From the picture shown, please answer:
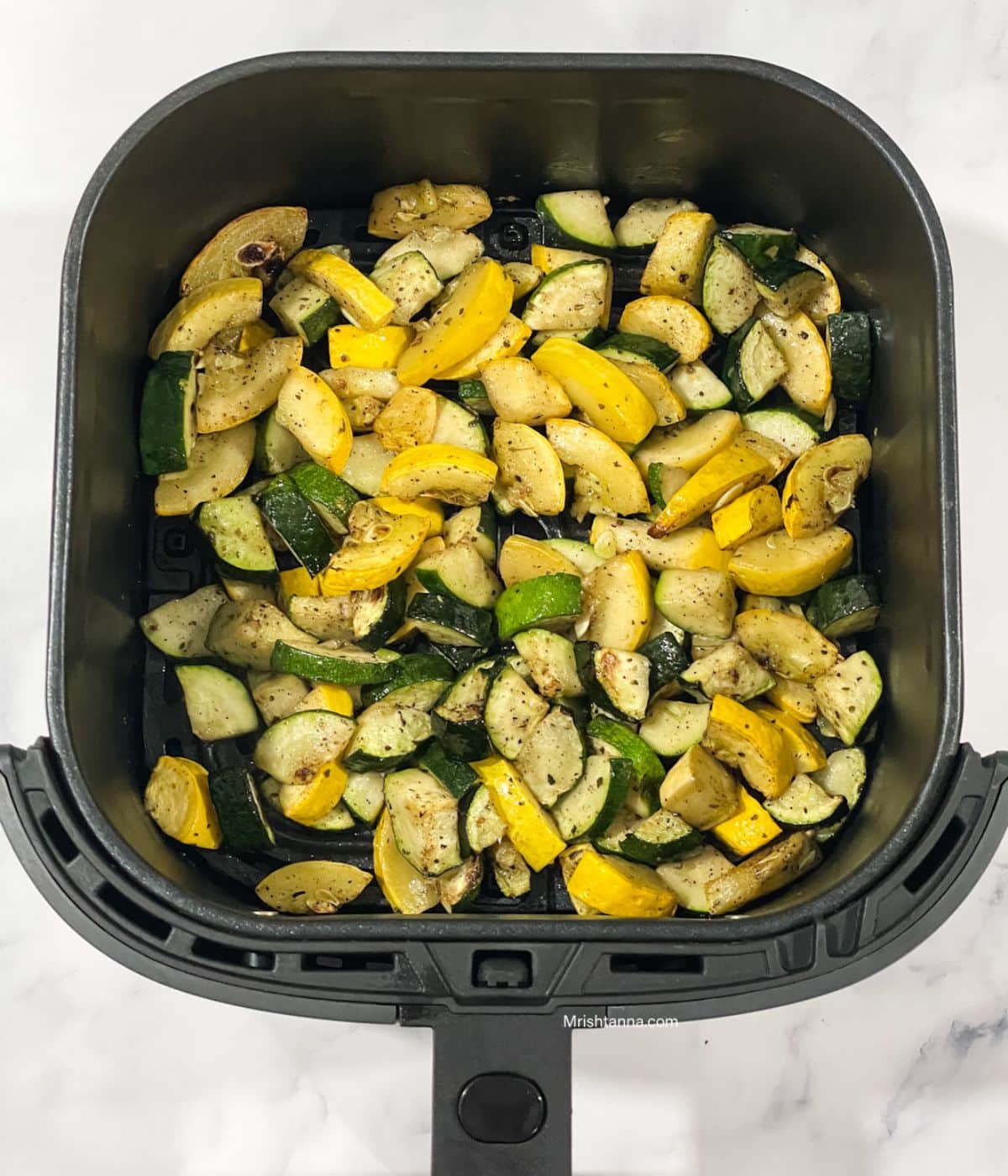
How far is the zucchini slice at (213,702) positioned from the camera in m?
1.42

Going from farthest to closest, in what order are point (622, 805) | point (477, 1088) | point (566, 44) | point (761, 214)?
point (566, 44), point (761, 214), point (622, 805), point (477, 1088)

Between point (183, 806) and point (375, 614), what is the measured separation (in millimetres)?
291

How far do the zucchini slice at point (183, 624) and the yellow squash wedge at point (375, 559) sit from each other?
14 cm

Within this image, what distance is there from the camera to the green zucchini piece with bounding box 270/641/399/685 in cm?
140

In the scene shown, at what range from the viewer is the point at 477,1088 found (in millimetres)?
1150

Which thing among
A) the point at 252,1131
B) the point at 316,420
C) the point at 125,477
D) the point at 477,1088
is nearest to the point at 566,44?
the point at 316,420

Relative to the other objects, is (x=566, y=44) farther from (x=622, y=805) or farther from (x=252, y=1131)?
(x=252, y=1131)

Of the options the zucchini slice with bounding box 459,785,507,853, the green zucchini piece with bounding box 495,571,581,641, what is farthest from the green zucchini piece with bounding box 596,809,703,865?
the green zucchini piece with bounding box 495,571,581,641

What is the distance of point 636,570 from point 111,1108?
92cm

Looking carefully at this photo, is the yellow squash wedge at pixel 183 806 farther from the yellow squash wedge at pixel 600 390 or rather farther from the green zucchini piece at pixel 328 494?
the yellow squash wedge at pixel 600 390

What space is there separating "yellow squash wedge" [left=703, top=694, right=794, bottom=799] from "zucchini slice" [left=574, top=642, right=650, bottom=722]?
0.26 feet

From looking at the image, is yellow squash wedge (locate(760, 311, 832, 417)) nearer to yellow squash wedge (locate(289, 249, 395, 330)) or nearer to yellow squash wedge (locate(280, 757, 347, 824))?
yellow squash wedge (locate(289, 249, 395, 330))

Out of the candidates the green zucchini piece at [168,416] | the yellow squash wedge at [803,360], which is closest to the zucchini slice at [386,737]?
the green zucchini piece at [168,416]

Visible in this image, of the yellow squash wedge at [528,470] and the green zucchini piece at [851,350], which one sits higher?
the green zucchini piece at [851,350]
